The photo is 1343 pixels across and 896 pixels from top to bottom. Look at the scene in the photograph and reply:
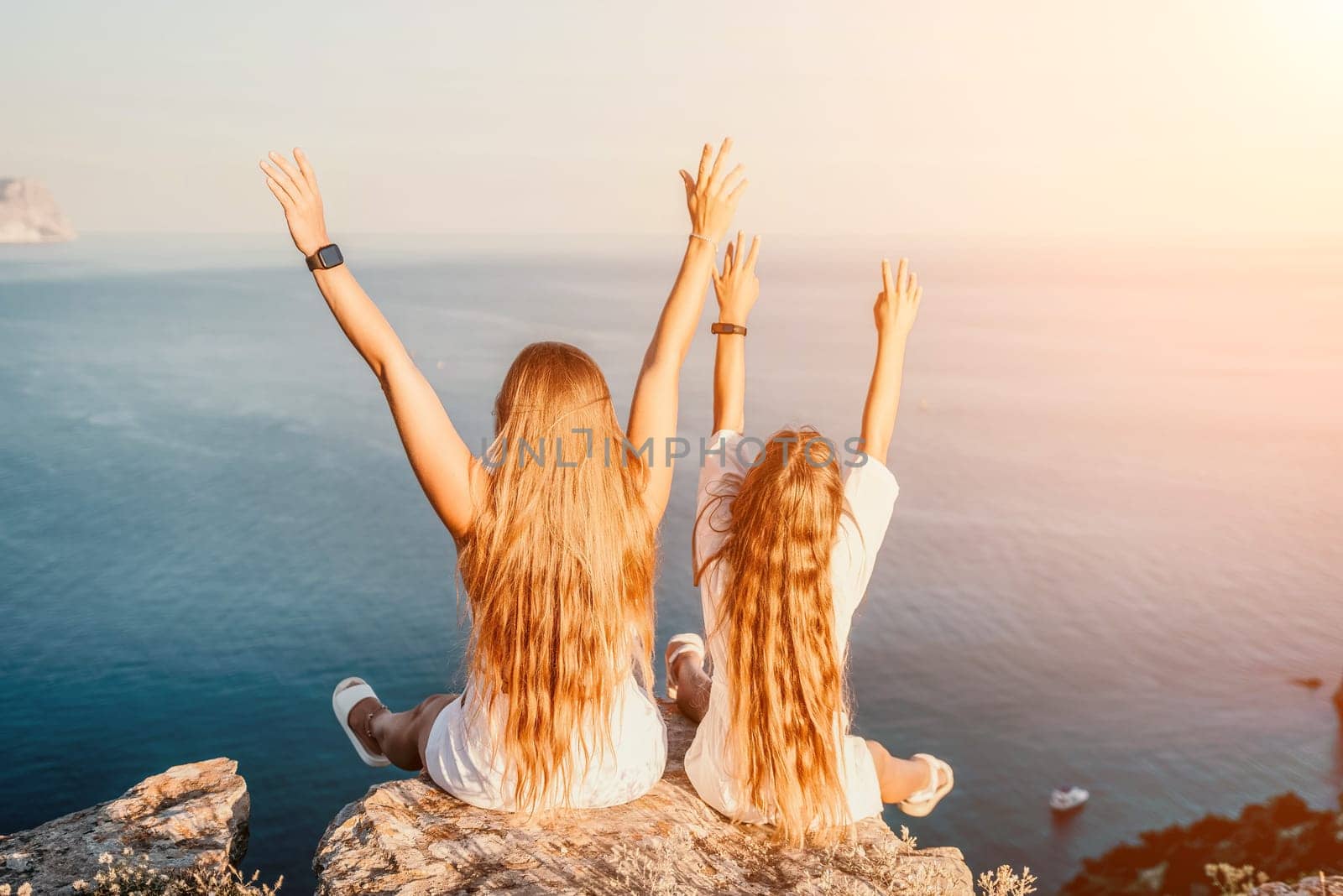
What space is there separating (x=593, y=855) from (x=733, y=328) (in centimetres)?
212

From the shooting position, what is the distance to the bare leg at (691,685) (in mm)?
4375

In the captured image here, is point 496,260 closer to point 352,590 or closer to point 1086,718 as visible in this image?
point 352,590

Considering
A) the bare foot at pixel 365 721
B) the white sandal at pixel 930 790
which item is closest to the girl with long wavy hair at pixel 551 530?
the bare foot at pixel 365 721

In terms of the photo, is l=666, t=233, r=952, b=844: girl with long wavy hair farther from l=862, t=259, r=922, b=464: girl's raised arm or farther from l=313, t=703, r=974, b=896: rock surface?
l=313, t=703, r=974, b=896: rock surface

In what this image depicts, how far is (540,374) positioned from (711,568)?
3.24ft

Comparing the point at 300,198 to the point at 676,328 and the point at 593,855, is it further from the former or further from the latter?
the point at 593,855

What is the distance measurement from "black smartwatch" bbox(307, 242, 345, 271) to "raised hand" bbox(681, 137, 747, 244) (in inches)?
52.6

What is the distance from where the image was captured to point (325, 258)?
286 centimetres

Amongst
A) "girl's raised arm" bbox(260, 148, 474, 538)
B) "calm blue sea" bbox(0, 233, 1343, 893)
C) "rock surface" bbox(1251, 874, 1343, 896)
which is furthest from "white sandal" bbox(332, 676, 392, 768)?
"calm blue sea" bbox(0, 233, 1343, 893)

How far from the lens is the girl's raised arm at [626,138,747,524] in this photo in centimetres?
318

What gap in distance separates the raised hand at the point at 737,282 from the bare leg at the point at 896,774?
1.91m

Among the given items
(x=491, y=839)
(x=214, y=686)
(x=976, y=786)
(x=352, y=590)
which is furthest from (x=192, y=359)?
(x=491, y=839)

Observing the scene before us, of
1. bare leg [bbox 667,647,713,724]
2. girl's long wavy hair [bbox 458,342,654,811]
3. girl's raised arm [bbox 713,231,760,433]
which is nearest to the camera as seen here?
girl's long wavy hair [bbox 458,342,654,811]

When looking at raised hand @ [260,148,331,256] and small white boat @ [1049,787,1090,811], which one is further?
small white boat @ [1049,787,1090,811]
